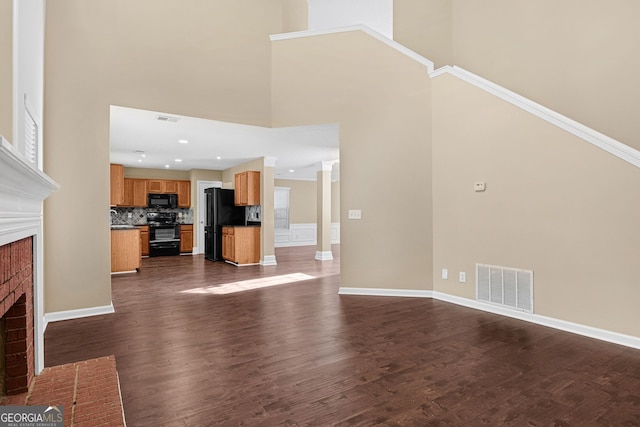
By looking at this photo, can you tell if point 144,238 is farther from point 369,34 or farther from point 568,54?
point 568,54

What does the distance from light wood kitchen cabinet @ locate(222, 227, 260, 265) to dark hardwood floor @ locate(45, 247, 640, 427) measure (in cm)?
321

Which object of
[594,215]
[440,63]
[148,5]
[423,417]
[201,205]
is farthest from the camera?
[201,205]

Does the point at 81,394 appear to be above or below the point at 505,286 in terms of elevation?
below

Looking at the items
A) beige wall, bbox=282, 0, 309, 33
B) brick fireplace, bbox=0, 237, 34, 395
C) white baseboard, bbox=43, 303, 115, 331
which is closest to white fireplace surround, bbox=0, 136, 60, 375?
brick fireplace, bbox=0, 237, 34, 395

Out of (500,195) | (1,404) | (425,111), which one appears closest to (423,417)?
(1,404)

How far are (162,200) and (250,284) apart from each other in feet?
17.9

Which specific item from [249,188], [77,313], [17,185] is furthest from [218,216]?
[17,185]

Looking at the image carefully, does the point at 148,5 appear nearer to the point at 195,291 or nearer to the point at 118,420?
the point at 195,291

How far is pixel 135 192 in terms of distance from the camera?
9.34 metres

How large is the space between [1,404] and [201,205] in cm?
855

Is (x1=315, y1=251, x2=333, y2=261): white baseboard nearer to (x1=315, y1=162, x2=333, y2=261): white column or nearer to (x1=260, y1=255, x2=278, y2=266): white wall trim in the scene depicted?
(x1=315, y1=162, x2=333, y2=261): white column

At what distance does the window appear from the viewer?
12.1 metres

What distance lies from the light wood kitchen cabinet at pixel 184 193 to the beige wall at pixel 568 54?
797cm

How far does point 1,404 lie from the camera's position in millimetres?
1727
